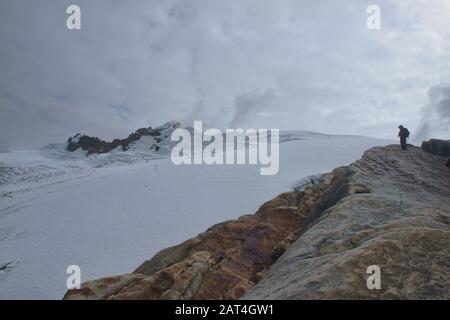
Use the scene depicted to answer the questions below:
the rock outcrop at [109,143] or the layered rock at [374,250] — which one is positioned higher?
the rock outcrop at [109,143]

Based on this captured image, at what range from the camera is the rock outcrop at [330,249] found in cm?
646

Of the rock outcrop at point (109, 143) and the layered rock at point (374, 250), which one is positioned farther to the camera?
the rock outcrop at point (109, 143)

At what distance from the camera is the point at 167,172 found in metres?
37.9

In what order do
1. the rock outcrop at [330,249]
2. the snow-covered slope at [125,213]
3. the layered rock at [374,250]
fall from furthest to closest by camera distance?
the snow-covered slope at [125,213] → the rock outcrop at [330,249] → the layered rock at [374,250]

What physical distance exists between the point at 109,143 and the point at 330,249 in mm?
122187

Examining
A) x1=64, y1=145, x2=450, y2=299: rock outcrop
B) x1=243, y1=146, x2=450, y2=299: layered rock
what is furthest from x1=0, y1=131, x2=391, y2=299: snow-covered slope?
x1=243, y1=146, x2=450, y2=299: layered rock

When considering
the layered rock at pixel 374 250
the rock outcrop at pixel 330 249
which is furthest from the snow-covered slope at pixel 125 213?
the layered rock at pixel 374 250

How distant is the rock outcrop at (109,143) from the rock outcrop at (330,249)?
98293 millimetres

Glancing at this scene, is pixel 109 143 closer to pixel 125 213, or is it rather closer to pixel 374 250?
pixel 125 213

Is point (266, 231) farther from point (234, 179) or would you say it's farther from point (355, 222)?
point (234, 179)

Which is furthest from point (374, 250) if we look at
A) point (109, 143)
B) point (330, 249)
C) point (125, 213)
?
point (109, 143)

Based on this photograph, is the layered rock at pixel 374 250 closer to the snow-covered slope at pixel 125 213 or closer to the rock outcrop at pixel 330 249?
the rock outcrop at pixel 330 249

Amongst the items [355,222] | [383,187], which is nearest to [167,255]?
[355,222]
